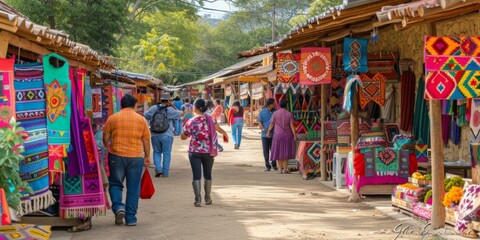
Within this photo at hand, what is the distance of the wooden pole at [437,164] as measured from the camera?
8.91 m

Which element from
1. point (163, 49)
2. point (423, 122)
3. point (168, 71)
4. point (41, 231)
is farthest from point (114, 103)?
point (168, 71)

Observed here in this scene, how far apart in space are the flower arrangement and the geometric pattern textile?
628mm

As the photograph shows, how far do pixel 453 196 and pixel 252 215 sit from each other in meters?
2.96

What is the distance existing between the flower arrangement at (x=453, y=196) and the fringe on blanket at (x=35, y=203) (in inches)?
175

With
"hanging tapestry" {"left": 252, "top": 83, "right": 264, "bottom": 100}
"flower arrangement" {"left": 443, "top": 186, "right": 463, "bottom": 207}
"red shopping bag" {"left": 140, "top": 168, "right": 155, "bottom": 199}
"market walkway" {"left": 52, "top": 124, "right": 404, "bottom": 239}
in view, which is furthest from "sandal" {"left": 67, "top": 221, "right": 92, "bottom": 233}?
"hanging tapestry" {"left": 252, "top": 83, "right": 264, "bottom": 100}

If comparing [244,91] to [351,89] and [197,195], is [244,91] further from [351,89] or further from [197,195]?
[197,195]

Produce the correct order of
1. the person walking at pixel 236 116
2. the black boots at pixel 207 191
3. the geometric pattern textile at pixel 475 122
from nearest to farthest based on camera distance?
the geometric pattern textile at pixel 475 122 → the black boots at pixel 207 191 → the person walking at pixel 236 116

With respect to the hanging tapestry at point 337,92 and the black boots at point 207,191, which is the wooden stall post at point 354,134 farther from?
the hanging tapestry at point 337,92

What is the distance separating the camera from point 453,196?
28.9 ft

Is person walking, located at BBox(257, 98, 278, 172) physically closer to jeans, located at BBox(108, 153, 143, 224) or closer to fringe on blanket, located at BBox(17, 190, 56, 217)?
jeans, located at BBox(108, 153, 143, 224)

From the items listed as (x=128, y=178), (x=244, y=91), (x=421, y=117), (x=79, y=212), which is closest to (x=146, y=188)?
(x=128, y=178)

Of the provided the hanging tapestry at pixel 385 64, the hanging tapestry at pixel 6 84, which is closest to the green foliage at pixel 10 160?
the hanging tapestry at pixel 6 84

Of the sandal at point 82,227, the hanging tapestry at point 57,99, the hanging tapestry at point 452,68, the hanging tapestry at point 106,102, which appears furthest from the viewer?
the hanging tapestry at point 106,102

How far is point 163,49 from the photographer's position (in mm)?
55500
